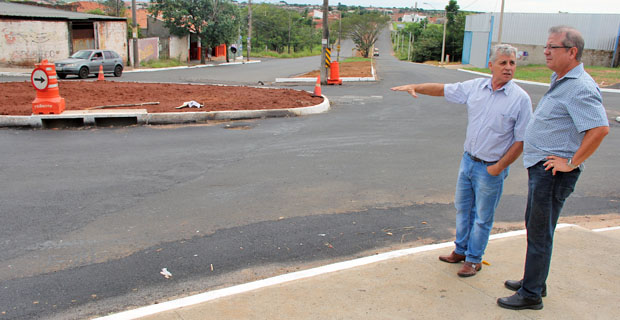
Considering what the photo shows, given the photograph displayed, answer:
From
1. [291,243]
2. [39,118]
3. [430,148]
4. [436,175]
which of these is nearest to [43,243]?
[291,243]

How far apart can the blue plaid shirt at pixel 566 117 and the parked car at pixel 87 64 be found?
26.2 m

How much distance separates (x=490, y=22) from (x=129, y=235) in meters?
54.3

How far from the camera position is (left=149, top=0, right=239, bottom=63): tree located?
44688 mm

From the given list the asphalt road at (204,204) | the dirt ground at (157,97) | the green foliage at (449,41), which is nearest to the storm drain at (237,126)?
the asphalt road at (204,204)

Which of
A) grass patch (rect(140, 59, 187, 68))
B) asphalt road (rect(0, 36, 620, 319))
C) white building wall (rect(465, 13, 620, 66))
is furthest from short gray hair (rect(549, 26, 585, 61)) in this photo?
grass patch (rect(140, 59, 187, 68))

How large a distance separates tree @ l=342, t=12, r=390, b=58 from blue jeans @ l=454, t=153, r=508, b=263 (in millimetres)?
100635

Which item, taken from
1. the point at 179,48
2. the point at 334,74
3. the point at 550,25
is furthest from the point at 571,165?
the point at 550,25

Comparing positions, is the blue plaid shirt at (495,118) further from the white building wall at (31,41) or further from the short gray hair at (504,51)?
the white building wall at (31,41)

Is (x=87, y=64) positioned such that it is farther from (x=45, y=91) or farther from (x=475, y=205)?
(x=475, y=205)

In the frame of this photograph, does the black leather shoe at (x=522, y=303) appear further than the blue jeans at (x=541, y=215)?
Yes

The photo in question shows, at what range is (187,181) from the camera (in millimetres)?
7449

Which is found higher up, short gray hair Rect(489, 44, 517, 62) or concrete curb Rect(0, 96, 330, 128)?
short gray hair Rect(489, 44, 517, 62)

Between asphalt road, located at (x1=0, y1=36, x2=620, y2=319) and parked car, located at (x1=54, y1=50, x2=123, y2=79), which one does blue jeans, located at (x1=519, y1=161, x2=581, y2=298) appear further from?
parked car, located at (x1=54, y1=50, x2=123, y2=79)

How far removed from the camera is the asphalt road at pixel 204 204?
4.38m
